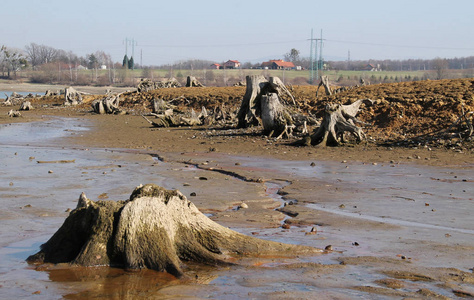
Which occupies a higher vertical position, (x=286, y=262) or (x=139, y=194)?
(x=139, y=194)

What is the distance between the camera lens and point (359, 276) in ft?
17.5

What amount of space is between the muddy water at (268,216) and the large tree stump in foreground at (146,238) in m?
0.16

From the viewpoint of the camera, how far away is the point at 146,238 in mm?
5617

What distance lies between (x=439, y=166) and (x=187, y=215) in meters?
8.03

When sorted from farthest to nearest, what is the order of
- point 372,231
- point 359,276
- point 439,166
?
1. point 439,166
2. point 372,231
3. point 359,276

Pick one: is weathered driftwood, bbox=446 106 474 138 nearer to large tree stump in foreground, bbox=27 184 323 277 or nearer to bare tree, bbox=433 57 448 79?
large tree stump in foreground, bbox=27 184 323 277

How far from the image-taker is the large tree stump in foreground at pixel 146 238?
18.5 feet

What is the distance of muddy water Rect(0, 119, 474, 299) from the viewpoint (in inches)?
203

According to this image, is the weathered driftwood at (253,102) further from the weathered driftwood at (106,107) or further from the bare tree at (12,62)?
the bare tree at (12,62)

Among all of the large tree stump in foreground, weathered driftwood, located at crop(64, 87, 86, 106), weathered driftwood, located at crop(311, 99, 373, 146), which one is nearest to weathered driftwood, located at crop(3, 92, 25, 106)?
weathered driftwood, located at crop(64, 87, 86, 106)

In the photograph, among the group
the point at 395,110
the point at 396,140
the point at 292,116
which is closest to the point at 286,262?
the point at 396,140

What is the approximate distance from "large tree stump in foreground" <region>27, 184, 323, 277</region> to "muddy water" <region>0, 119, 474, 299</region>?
0.16 metres

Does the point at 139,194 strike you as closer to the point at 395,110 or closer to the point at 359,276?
the point at 359,276

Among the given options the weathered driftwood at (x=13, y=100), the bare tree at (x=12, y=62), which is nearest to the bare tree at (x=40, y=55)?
the bare tree at (x=12, y=62)
